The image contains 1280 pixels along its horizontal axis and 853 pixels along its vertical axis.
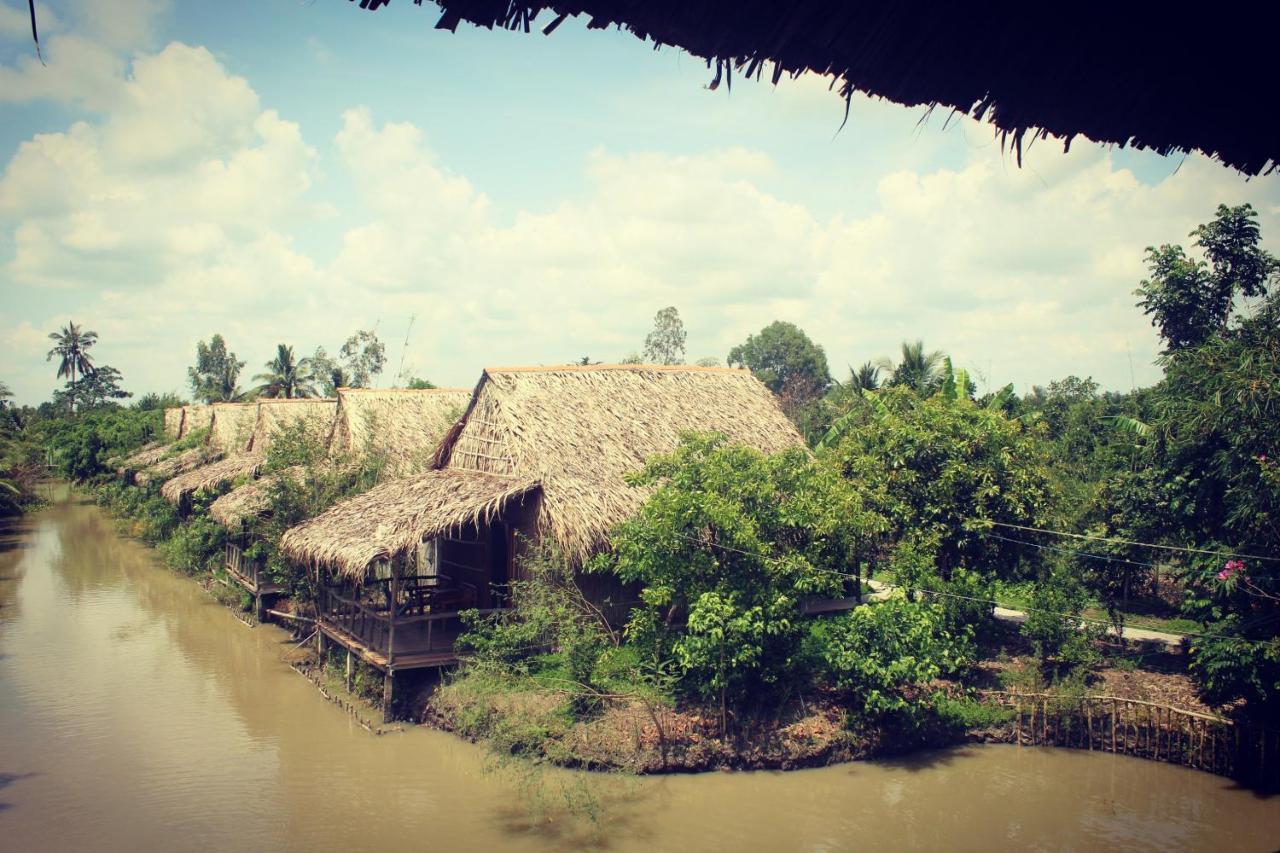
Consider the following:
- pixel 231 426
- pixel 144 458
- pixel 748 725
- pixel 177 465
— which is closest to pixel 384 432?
pixel 748 725

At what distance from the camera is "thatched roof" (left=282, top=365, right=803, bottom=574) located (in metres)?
11.6

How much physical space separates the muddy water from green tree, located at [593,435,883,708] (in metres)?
1.38

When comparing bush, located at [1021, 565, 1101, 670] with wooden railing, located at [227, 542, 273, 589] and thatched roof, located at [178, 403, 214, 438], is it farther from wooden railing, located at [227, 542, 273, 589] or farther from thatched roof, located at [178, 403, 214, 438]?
thatched roof, located at [178, 403, 214, 438]

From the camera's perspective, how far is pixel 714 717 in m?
10.5

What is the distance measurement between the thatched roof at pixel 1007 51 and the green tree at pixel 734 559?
785 cm

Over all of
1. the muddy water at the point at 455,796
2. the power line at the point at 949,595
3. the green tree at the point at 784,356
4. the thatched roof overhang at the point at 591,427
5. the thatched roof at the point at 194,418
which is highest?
the green tree at the point at 784,356

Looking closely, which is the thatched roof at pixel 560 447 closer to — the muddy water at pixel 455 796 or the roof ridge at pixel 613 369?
the roof ridge at pixel 613 369

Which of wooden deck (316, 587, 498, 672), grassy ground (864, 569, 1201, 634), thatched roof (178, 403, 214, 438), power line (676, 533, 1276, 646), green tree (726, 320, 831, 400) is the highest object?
green tree (726, 320, 831, 400)

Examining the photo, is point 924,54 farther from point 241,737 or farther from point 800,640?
point 241,737

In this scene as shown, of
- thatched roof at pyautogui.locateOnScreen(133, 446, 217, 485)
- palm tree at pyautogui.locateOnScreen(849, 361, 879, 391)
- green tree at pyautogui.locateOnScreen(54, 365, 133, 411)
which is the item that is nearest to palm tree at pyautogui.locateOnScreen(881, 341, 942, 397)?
palm tree at pyautogui.locateOnScreen(849, 361, 879, 391)

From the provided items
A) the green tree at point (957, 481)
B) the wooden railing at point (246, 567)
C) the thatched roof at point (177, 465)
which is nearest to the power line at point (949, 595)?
the green tree at point (957, 481)

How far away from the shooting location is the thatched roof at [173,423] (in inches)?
1316

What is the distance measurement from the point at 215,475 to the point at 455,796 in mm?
15331

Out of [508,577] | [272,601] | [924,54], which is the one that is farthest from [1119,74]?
[272,601]
